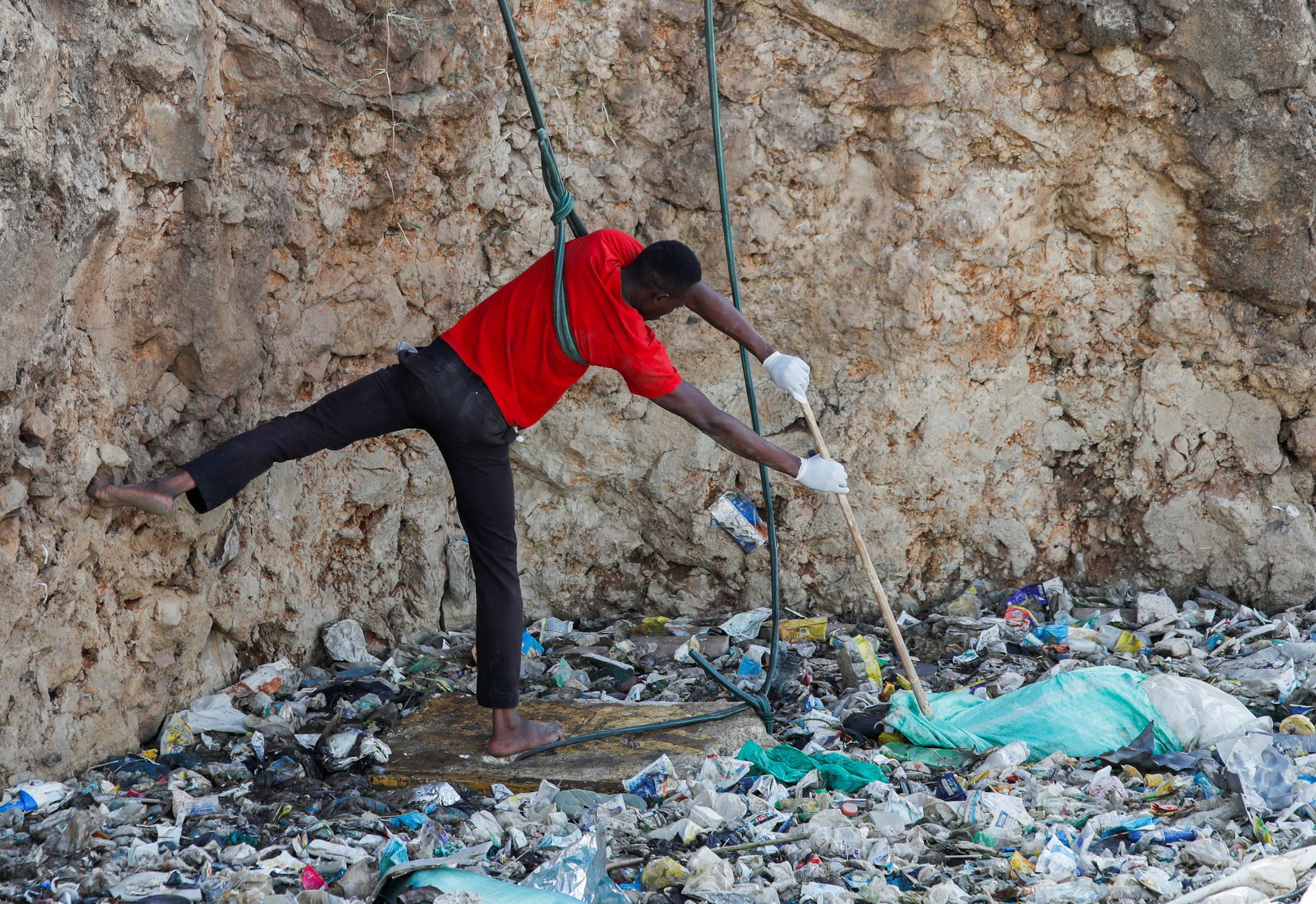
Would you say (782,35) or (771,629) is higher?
(782,35)

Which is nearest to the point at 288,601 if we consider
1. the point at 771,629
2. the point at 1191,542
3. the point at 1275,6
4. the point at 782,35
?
the point at 771,629

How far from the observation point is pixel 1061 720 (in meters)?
3.55

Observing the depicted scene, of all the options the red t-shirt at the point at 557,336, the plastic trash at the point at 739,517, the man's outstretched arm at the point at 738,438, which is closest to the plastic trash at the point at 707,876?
the man's outstretched arm at the point at 738,438

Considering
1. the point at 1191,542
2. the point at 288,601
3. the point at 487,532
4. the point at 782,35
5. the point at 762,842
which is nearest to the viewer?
the point at 762,842

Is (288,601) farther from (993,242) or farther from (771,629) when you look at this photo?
(993,242)

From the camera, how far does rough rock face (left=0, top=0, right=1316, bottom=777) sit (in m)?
3.71

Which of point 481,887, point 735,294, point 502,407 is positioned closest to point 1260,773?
point 481,887

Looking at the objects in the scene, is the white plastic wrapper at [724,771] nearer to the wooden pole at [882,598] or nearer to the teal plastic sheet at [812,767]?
the teal plastic sheet at [812,767]

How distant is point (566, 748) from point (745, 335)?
4.97 ft

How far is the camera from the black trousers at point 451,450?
3414 millimetres

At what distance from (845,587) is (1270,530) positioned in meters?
1.82

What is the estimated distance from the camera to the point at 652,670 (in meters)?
4.41

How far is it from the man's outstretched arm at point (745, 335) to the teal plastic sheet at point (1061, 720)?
1.16 metres

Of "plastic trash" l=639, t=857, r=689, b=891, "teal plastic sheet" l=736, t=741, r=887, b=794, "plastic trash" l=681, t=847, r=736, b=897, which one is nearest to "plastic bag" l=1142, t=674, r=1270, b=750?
"teal plastic sheet" l=736, t=741, r=887, b=794
